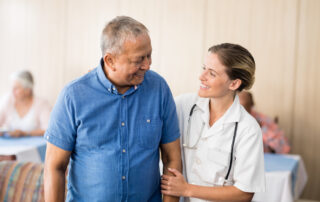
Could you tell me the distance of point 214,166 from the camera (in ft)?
4.93

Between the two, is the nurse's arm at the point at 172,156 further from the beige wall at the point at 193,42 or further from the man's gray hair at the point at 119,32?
the beige wall at the point at 193,42

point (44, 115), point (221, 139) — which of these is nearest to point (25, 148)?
point (44, 115)

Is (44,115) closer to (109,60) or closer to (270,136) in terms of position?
(270,136)

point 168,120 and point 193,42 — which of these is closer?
point 168,120

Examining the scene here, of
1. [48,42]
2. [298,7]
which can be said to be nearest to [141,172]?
[298,7]

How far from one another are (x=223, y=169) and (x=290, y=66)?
9.04 feet

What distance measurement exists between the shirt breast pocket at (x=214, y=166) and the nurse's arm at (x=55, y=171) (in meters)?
0.57

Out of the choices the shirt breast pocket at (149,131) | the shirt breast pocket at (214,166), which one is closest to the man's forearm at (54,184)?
the shirt breast pocket at (149,131)

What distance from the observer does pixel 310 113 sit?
387cm

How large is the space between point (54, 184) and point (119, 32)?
0.63m

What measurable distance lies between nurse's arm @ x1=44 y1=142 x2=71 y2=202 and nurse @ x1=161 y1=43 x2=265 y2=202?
414mm

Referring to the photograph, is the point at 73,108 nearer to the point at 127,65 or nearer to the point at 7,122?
the point at 127,65

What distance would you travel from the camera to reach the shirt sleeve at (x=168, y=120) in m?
1.42

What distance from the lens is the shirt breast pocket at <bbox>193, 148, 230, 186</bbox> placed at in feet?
4.92
